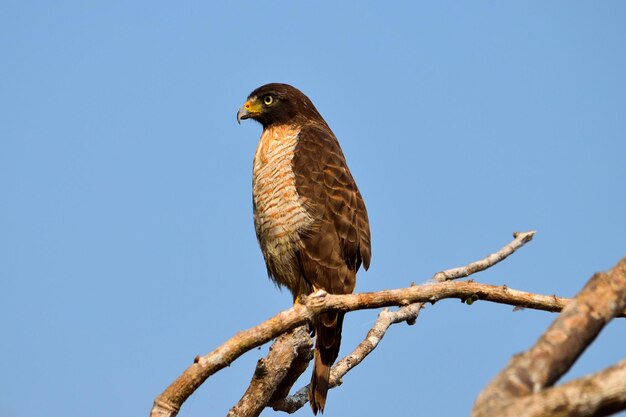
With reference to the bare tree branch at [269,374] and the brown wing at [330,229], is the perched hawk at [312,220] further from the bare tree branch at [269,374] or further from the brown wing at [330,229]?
the bare tree branch at [269,374]

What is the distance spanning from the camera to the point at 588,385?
6.91ft

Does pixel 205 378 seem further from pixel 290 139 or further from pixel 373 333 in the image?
pixel 290 139

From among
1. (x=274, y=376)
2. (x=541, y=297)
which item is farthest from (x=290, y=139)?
(x=541, y=297)

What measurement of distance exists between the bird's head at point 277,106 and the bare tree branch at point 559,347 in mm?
4859

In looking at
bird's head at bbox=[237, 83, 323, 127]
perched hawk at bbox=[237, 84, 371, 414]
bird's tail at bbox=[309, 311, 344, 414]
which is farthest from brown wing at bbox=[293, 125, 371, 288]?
bird's head at bbox=[237, 83, 323, 127]

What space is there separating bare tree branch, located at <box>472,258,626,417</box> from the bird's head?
15.9 feet

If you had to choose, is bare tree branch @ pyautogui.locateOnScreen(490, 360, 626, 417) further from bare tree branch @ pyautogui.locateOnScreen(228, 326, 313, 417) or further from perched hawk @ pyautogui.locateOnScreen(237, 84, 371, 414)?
perched hawk @ pyautogui.locateOnScreen(237, 84, 371, 414)

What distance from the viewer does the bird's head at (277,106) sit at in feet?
23.8

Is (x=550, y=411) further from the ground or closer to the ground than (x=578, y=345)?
closer to the ground

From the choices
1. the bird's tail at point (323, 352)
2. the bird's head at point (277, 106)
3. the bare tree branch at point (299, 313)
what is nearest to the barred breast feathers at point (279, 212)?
the bird's head at point (277, 106)

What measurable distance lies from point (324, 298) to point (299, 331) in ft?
5.47

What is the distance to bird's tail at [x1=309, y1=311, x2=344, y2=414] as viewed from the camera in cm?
565

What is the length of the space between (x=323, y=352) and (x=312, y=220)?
102 centimetres

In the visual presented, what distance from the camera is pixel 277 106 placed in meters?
7.27
